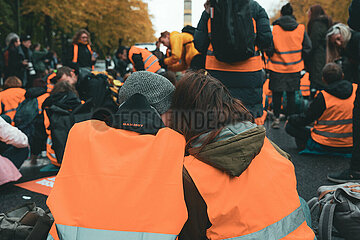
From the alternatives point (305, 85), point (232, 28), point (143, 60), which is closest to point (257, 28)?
point (232, 28)

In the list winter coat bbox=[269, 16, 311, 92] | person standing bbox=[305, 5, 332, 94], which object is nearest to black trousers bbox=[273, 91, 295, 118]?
winter coat bbox=[269, 16, 311, 92]

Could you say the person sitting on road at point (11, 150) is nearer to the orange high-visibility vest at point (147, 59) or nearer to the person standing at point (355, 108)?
the orange high-visibility vest at point (147, 59)

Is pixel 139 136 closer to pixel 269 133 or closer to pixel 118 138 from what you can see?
pixel 118 138

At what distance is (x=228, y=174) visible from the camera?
61.2 inches

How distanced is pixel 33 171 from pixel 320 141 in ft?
11.7

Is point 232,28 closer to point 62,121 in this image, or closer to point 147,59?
point 62,121

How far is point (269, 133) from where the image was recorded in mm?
6527

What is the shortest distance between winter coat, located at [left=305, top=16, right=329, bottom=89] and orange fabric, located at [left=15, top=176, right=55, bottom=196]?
4.63m

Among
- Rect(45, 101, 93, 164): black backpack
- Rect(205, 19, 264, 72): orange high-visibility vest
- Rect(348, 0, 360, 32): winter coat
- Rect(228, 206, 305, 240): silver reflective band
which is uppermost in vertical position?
Rect(348, 0, 360, 32): winter coat

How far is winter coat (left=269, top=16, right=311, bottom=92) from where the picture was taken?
606cm

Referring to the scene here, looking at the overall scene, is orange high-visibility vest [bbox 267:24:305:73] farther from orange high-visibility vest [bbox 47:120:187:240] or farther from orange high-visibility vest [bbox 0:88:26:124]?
orange high-visibility vest [bbox 47:120:187:240]

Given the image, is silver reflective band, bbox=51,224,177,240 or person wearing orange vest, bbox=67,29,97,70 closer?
silver reflective band, bbox=51,224,177,240

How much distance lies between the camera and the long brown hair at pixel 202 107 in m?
1.65

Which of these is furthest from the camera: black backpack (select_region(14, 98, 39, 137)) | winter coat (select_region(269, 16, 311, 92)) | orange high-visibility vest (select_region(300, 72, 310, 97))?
orange high-visibility vest (select_region(300, 72, 310, 97))
